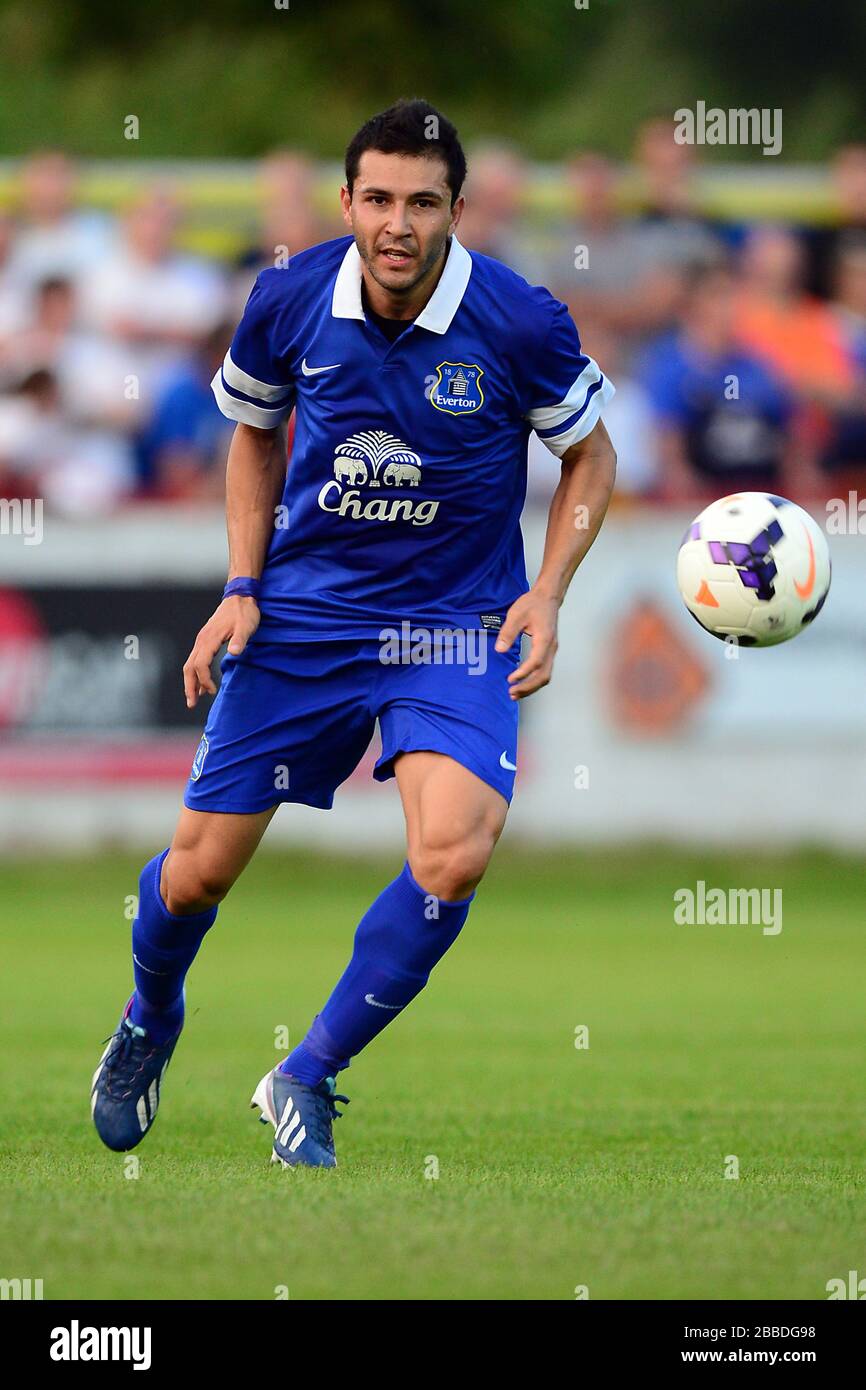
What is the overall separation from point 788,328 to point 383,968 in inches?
403

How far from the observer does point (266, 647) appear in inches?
231

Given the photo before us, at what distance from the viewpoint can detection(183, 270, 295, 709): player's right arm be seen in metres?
5.75

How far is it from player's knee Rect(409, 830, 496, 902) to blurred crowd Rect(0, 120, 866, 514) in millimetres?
9081

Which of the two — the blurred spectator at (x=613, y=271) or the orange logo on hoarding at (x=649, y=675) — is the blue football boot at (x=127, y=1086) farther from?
the blurred spectator at (x=613, y=271)

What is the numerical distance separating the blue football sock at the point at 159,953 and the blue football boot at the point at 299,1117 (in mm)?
413

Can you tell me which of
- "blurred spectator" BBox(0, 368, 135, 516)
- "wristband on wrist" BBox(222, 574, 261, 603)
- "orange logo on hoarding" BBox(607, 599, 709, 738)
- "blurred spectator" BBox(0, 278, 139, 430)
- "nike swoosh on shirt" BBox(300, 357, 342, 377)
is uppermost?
"blurred spectator" BBox(0, 278, 139, 430)

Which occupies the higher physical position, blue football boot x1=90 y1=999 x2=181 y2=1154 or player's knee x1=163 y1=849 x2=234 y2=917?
player's knee x1=163 y1=849 x2=234 y2=917

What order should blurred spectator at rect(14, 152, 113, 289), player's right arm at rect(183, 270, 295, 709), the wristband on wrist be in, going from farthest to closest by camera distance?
1. blurred spectator at rect(14, 152, 113, 289)
2. the wristband on wrist
3. player's right arm at rect(183, 270, 295, 709)

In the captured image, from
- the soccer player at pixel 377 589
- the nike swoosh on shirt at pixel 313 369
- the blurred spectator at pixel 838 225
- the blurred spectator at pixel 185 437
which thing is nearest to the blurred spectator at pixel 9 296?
the blurred spectator at pixel 185 437

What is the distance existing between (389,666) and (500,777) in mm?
425

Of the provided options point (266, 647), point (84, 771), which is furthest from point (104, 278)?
point (266, 647)

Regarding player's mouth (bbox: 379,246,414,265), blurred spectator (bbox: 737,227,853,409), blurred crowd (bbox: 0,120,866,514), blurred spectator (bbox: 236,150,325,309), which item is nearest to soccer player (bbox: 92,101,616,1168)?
player's mouth (bbox: 379,246,414,265)

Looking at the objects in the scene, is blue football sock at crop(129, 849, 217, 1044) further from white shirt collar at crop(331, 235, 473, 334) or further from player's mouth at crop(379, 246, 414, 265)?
player's mouth at crop(379, 246, 414, 265)

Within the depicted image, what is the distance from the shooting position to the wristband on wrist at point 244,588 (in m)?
5.88
